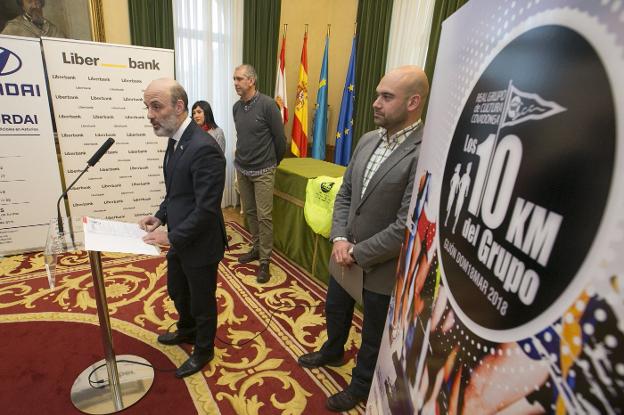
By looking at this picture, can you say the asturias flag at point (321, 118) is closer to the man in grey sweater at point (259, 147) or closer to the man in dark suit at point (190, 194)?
the man in grey sweater at point (259, 147)

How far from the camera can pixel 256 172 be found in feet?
9.79

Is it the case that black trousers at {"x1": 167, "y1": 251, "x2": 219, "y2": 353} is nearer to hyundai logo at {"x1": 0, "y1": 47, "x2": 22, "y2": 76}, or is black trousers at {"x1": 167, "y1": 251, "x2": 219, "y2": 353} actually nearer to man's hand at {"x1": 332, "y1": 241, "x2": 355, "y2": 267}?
man's hand at {"x1": 332, "y1": 241, "x2": 355, "y2": 267}

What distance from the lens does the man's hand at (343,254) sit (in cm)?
158

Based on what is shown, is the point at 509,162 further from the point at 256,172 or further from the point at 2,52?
the point at 2,52

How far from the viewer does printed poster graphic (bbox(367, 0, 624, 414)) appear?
0.99ft

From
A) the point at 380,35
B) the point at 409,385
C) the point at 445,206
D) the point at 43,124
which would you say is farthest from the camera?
the point at 380,35

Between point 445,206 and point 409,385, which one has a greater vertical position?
point 445,206

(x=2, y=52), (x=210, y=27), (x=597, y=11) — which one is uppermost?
(x=210, y=27)

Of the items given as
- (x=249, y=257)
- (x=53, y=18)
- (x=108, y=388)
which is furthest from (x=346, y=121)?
(x=108, y=388)

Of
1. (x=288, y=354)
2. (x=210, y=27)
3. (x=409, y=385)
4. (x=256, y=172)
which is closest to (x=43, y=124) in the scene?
(x=256, y=172)

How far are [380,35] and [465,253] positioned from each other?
4.33 meters

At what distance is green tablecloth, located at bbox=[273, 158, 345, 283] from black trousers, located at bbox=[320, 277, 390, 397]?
3.07 ft

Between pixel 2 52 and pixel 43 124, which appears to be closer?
pixel 2 52

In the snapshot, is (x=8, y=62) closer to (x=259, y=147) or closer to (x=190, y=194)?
(x=259, y=147)
